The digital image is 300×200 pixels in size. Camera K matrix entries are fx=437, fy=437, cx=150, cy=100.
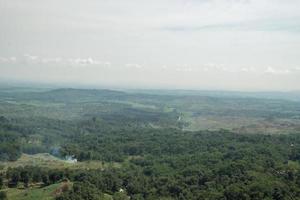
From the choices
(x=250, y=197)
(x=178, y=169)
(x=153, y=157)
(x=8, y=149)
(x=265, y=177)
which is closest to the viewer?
(x=250, y=197)

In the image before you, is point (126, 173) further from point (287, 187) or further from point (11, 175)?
point (287, 187)

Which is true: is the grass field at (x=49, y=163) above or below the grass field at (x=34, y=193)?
below

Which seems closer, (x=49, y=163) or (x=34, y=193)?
(x=34, y=193)

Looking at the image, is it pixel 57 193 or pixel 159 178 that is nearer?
pixel 57 193

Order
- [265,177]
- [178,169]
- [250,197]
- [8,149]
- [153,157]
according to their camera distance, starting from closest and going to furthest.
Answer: [250,197] → [265,177] → [178,169] → [153,157] → [8,149]

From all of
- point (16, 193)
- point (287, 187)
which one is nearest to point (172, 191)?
point (287, 187)

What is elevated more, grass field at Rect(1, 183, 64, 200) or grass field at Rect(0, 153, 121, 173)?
grass field at Rect(1, 183, 64, 200)

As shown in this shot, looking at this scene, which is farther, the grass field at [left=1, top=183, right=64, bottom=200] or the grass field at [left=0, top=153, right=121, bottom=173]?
the grass field at [left=0, top=153, right=121, bottom=173]

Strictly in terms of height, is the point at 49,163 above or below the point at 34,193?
below

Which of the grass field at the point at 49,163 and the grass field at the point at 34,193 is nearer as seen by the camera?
the grass field at the point at 34,193
